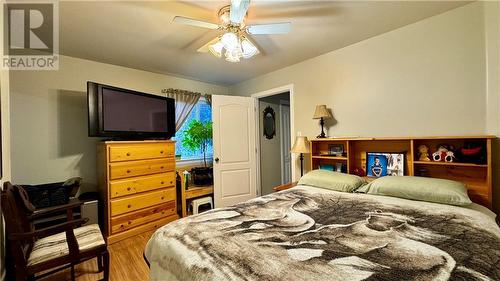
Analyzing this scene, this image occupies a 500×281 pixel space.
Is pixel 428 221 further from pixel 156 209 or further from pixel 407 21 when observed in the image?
pixel 156 209

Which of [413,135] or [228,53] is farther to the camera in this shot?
[413,135]

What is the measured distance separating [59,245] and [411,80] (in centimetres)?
363

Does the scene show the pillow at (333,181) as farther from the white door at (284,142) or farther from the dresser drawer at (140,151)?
the white door at (284,142)

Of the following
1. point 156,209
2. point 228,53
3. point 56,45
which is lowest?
point 156,209

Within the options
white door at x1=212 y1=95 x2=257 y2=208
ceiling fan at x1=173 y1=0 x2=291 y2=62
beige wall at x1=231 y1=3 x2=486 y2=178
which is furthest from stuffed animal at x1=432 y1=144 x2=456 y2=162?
white door at x1=212 y1=95 x2=257 y2=208

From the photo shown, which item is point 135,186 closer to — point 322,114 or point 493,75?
point 322,114

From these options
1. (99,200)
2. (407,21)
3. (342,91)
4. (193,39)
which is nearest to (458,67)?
(407,21)

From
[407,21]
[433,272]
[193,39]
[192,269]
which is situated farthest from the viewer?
[193,39]

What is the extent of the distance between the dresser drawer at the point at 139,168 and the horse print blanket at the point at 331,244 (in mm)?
1505

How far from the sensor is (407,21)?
7.06ft

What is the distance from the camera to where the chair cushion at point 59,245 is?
60.2 inches

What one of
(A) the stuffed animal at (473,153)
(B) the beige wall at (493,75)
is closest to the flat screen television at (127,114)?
(A) the stuffed animal at (473,153)

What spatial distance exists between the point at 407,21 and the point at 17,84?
4.46 m

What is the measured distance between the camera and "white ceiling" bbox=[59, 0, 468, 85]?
6.02 feet
